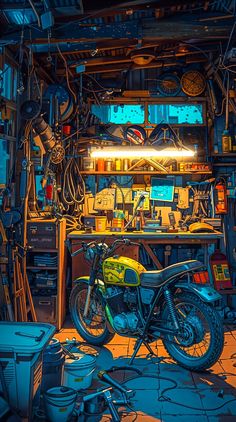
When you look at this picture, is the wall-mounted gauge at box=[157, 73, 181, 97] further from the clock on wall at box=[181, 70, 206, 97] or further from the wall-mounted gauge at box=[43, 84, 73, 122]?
the wall-mounted gauge at box=[43, 84, 73, 122]

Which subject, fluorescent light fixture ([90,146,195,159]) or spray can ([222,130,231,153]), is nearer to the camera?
fluorescent light fixture ([90,146,195,159])

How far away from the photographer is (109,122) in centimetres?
614

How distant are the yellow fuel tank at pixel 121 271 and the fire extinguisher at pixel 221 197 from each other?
7.88 ft

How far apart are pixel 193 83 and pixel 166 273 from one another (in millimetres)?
3426

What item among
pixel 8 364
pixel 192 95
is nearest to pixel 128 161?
pixel 192 95

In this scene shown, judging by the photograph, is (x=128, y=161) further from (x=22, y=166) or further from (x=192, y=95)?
(x=22, y=166)

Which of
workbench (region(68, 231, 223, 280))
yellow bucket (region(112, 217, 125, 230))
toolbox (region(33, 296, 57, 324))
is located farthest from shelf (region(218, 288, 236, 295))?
toolbox (region(33, 296, 57, 324))

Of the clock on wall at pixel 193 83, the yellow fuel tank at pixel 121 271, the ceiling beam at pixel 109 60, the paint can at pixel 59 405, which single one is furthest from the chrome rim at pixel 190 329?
the clock on wall at pixel 193 83

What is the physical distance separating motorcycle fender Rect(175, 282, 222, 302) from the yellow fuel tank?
0.40m

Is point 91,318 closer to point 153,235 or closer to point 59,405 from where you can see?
point 153,235

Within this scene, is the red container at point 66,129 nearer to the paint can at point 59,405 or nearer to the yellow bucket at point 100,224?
the yellow bucket at point 100,224

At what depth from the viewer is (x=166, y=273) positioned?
3.69 meters

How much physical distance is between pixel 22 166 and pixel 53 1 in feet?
5.38

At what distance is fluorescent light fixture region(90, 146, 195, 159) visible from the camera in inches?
222
